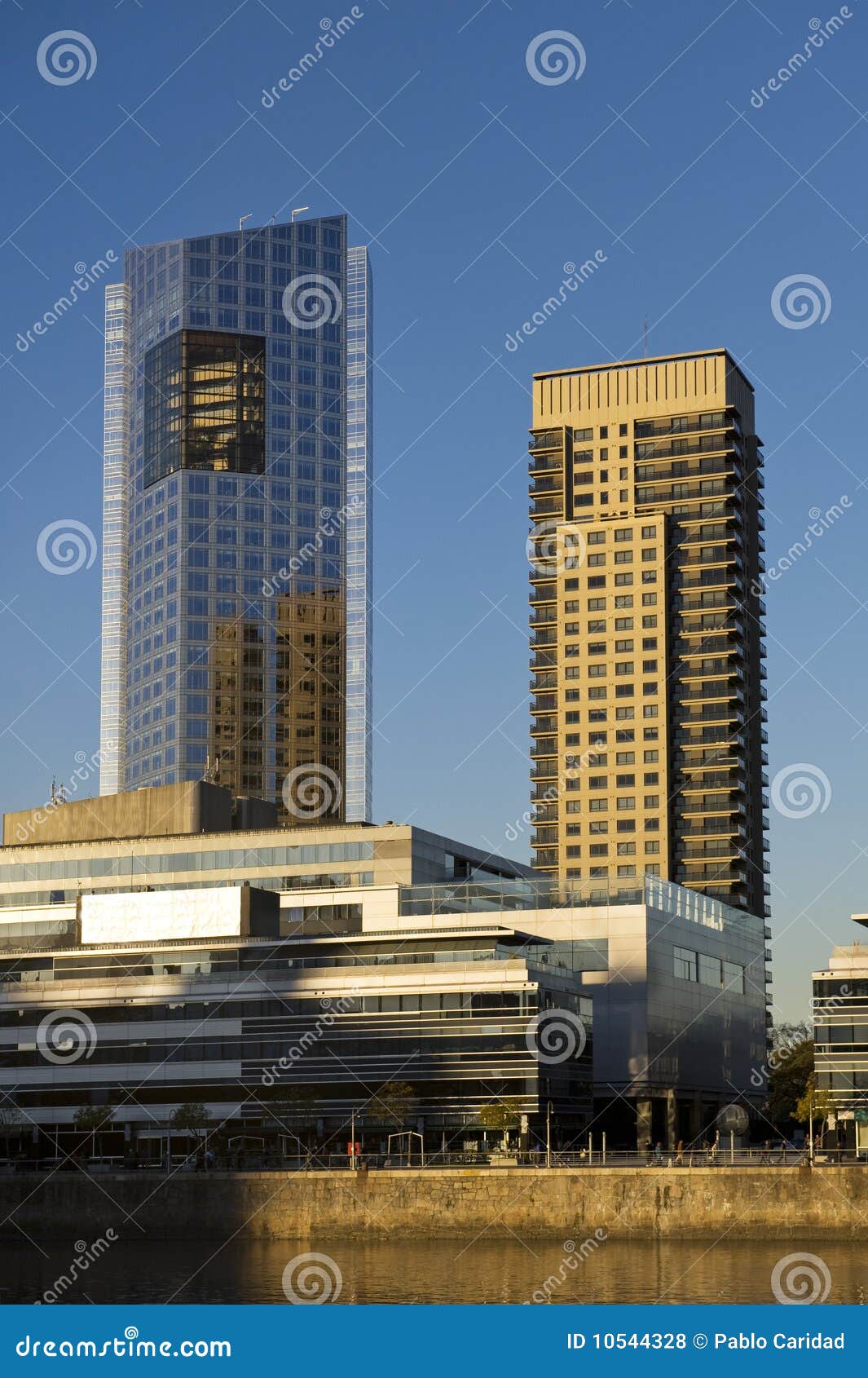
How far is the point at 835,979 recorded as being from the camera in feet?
508

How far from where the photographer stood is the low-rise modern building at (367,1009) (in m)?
147

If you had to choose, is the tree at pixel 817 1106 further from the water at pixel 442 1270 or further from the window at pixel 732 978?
the water at pixel 442 1270

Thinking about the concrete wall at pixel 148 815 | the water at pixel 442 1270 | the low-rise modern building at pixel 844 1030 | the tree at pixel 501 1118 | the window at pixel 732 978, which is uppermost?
the concrete wall at pixel 148 815

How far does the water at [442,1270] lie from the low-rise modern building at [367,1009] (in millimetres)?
29305

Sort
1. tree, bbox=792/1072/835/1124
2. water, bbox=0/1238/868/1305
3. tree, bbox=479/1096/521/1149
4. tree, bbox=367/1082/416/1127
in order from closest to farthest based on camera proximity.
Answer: water, bbox=0/1238/868/1305, tree, bbox=479/1096/521/1149, tree, bbox=367/1082/416/1127, tree, bbox=792/1072/835/1124

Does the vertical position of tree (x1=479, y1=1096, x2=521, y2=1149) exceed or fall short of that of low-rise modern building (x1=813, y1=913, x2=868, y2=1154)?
it falls short

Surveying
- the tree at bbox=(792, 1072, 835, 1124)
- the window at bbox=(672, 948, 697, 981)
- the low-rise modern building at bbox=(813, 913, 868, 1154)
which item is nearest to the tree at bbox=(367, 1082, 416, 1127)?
the tree at bbox=(792, 1072, 835, 1124)

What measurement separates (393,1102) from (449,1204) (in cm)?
2781

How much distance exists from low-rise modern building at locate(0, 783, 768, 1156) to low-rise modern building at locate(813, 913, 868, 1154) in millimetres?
16882

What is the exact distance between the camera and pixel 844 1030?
156 meters

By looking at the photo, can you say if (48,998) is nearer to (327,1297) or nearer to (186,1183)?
(186,1183)

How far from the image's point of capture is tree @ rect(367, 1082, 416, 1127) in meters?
143

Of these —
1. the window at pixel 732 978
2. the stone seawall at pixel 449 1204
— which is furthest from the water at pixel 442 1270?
the window at pixel 732 978

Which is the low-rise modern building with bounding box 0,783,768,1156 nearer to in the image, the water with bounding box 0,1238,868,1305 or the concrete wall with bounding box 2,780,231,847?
the concrete wall with bounding box 2,780,231,847
